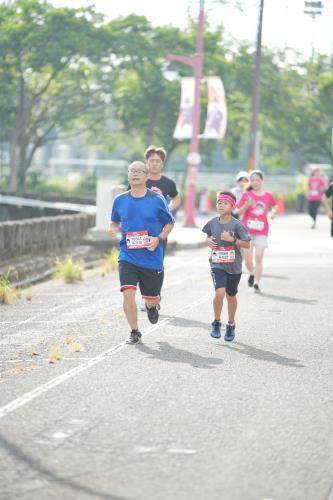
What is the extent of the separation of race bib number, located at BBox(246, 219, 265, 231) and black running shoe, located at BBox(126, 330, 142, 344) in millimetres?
6088

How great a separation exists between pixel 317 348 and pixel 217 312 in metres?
1.06

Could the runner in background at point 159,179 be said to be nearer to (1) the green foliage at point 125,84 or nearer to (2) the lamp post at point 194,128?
(2) the lamp post at point 194,128

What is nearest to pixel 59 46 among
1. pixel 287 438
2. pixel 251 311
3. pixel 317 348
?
pixel 251 311

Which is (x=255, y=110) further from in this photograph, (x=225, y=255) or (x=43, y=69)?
(x=225, y=255)

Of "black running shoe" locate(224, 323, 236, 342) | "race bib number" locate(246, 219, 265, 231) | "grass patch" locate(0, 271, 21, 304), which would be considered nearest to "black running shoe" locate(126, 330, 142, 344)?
"black running shoe" locate(224, 323, 236, 342)

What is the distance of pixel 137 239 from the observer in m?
11.9

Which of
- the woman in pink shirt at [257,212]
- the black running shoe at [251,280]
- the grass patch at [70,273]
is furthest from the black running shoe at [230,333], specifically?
the grass patch at [70,273]

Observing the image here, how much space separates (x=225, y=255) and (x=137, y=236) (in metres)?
0.96

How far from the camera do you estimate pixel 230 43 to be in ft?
184

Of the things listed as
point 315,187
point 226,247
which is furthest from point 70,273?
point 315,187

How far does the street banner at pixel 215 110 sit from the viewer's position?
1412 inches

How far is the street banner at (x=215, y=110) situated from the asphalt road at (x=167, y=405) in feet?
67.5

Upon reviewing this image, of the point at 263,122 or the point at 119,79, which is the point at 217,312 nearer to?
the point at 119,79

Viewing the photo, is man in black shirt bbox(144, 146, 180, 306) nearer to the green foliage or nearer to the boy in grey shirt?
the boy in grey shirt
